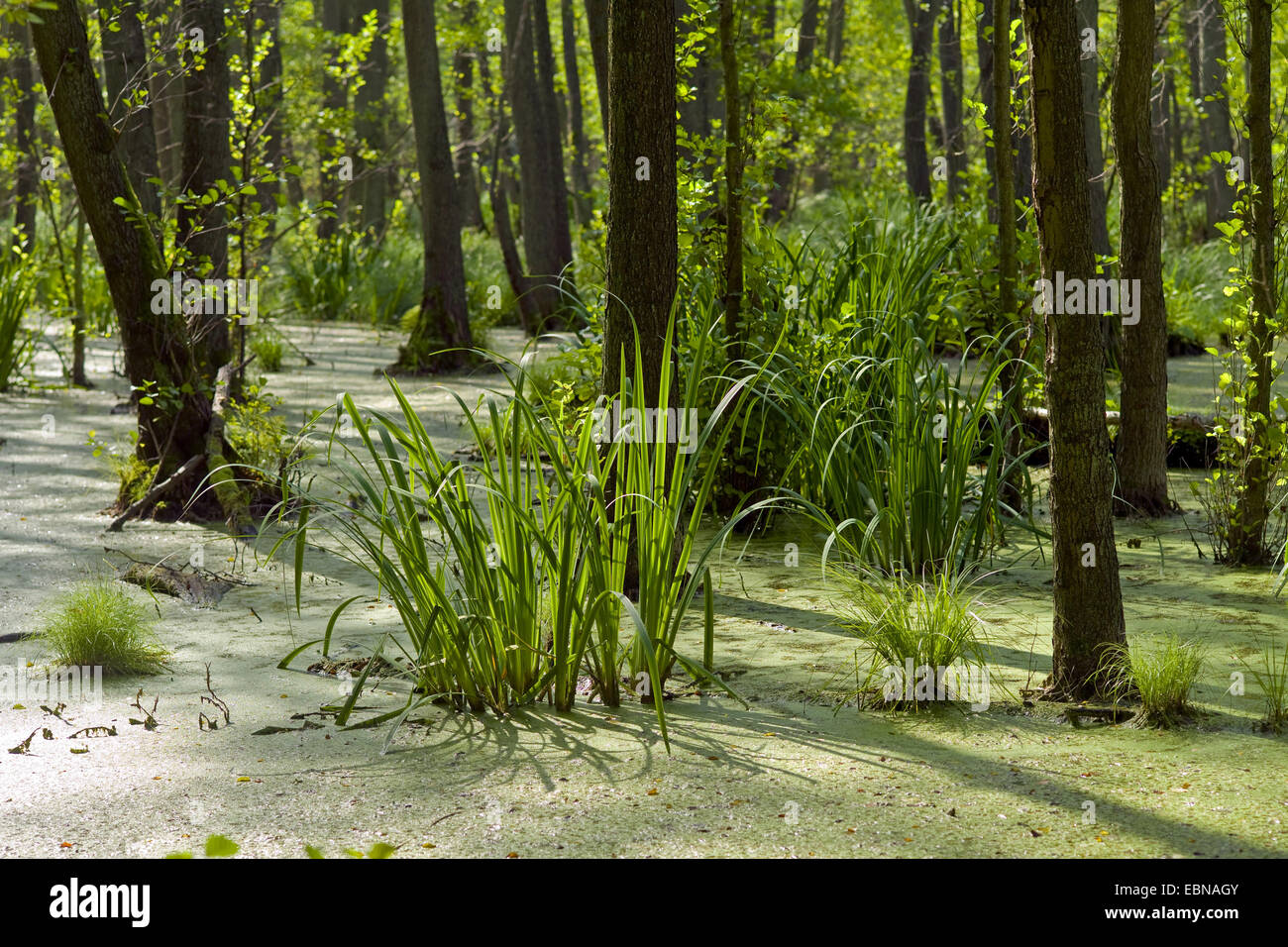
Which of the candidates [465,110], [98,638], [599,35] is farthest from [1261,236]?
[465,110]

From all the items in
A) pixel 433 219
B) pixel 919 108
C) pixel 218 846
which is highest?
pixel 919 108

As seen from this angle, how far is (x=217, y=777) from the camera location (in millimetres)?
2779

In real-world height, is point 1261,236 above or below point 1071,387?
above

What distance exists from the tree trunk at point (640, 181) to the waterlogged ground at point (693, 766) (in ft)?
3.20

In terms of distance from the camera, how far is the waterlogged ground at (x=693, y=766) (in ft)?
7.95

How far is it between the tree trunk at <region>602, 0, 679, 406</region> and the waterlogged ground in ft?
3.20

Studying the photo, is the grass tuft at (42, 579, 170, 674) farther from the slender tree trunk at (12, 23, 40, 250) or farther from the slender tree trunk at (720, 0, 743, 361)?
the slender tree trunk at (12, 23, 40, 250)

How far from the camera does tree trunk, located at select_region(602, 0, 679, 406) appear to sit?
12.6 feet

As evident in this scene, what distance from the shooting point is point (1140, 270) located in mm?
5094

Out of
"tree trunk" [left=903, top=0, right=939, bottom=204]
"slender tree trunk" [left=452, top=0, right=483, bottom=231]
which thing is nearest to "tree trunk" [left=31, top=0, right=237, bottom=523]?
"slender tree trunk" [left=452, top=0, right=483, bottom=231]

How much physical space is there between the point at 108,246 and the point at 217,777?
349 cm

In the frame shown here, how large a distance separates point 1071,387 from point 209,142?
5.16 m

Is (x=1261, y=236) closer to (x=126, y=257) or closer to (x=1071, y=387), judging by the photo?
(x=1071, y=387)
